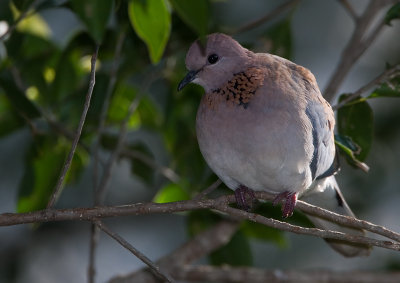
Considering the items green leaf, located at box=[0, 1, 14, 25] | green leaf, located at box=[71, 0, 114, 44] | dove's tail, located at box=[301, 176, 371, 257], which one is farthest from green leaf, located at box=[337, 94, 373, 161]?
green leaf, located at box=[0, 1, 14, 25]

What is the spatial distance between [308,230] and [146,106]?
114 centimetres

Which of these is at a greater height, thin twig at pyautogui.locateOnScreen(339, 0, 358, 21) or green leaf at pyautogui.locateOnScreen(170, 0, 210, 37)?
green leaf at pyautogui.locateOnScreen(170, 0, 210, 37)

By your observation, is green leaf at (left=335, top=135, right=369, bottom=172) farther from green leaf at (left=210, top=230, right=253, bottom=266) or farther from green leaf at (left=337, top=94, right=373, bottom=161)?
green leaf at (left=210, top=230, right=253, bottom=266)

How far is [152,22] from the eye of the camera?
66.7 inches

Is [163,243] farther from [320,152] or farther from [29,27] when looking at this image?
[320,152]

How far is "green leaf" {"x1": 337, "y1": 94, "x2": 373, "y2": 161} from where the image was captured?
179cm

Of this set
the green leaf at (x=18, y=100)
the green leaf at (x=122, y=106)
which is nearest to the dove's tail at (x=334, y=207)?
the green leaf at (x=122, y=106)

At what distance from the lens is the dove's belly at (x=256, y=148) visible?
1.56 m

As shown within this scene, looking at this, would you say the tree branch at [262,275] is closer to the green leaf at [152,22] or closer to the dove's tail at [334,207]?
the dove's tail at [334,207]

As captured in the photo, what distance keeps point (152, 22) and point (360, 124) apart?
24.1 inches

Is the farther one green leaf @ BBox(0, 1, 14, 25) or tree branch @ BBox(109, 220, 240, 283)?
tree branch @ BBox(109, 220, 240, 283)

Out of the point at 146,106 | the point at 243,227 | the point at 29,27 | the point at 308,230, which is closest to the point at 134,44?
the point at 146,106

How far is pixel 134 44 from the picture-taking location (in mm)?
2168

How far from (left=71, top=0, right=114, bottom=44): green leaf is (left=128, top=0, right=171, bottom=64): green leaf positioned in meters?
0.13
